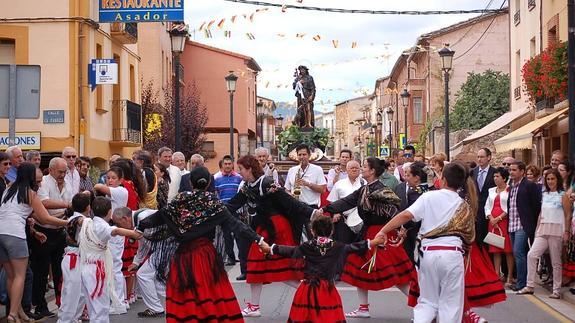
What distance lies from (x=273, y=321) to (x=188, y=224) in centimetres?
276

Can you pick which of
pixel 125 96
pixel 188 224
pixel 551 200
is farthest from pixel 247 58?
pixel 188 224

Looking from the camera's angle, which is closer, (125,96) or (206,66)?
(125,96)

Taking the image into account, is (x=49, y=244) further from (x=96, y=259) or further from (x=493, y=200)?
(x=493, y=200)

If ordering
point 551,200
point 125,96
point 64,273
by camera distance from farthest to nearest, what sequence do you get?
point 125,96, point 551,200, point 64,273

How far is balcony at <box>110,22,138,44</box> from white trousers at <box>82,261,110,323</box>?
18852 mm

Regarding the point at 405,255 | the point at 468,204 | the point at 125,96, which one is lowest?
the point at 405,255

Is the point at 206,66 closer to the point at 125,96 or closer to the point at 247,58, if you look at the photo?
the point at 247,58

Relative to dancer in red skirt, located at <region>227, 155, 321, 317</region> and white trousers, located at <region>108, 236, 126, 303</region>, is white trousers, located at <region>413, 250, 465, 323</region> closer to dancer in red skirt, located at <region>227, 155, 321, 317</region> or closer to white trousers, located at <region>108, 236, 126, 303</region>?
dancer in red skirt, located at <region>227, 155, 321, 317</region>

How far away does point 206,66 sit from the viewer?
58.7 metres

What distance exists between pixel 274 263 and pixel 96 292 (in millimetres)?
2409

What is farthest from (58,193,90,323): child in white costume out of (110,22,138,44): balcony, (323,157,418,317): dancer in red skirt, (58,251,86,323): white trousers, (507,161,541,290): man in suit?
(110,22,138,44): balcony

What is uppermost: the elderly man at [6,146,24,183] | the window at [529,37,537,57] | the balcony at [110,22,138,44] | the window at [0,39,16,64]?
the balcony at [110,22,138,44]

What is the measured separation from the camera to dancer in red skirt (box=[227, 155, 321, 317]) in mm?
11414

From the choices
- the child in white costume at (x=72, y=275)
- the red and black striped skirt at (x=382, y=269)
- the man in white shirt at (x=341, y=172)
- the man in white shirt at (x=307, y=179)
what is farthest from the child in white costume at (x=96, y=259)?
the man in white shirt at (x=341, y=172)
